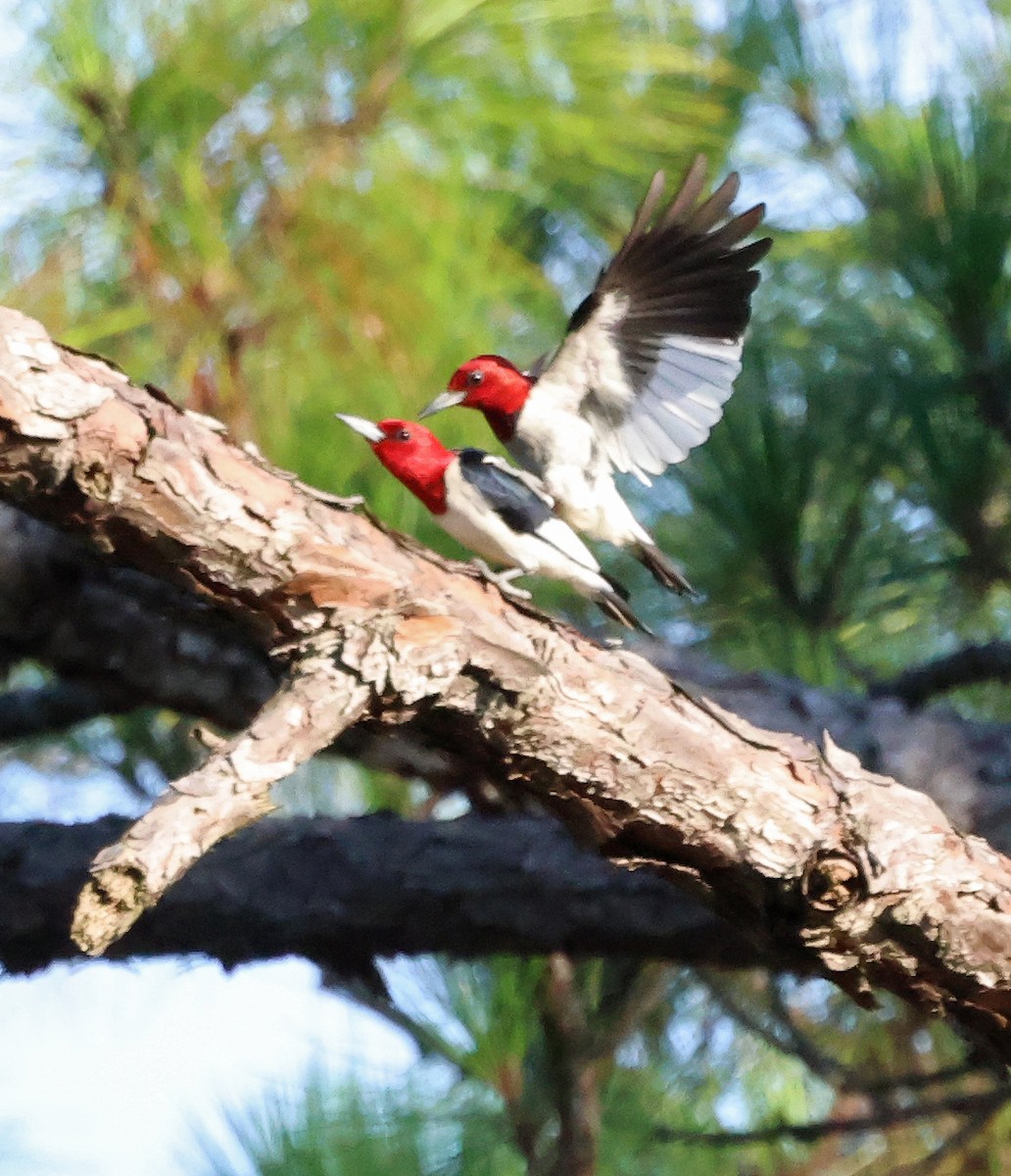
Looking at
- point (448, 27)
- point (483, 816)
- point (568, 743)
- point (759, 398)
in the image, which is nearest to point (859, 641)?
point (759, 398)

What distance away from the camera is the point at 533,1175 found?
1.49 metres

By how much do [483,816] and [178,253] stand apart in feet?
1.60

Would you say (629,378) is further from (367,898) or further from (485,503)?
(367,898)

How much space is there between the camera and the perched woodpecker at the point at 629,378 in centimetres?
109

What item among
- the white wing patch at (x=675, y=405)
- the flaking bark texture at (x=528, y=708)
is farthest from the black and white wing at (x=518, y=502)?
the flaking bark texture at (x=528, y=708)

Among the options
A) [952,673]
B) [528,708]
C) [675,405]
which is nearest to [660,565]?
[675,405]

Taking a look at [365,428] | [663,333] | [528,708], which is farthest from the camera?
[663,333]

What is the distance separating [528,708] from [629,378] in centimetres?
42

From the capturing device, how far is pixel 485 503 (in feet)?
3.46

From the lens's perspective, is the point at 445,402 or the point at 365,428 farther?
the point at 445,402

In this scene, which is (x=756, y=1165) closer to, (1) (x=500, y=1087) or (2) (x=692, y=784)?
(1) (x=500, y=1087)

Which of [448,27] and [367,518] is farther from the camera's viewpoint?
[448,27]

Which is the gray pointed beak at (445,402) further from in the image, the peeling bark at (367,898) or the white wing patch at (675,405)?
the peeling bark at (367,898)

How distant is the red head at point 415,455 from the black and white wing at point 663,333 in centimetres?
15
